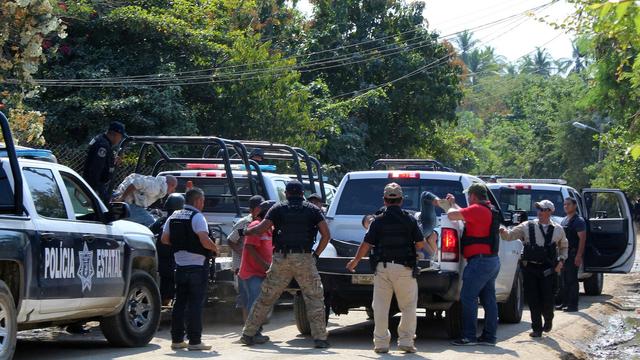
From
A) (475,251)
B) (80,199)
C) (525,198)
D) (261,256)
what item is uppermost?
(525,198)

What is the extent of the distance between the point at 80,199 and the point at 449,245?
3.97 meters

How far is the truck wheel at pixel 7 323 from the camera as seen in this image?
29.7 feet

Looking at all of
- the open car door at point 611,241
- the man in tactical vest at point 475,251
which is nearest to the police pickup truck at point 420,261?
the man in tactical vest at point 475,251

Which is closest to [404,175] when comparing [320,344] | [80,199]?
[320,344]

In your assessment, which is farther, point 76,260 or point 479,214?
point 479,214

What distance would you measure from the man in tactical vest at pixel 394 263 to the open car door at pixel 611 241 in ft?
29.7

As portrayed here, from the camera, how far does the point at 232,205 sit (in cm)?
1501

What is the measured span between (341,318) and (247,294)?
11.0 feet

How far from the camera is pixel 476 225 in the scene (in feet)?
39.3

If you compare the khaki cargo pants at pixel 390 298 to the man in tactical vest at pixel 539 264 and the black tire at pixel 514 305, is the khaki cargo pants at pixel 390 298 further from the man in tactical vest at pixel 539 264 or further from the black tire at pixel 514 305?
the black tire at pixel 514 305

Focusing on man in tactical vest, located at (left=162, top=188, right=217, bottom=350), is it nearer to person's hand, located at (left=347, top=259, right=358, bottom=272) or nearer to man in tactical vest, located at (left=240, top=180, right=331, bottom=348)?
man in tactical vest, located at (left=240, top=180, right=331, bottom=348)

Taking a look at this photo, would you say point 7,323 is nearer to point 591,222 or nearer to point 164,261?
point 164,261

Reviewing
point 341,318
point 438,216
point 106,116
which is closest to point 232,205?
point 341,318

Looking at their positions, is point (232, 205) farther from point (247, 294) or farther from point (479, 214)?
point (479, 214)
